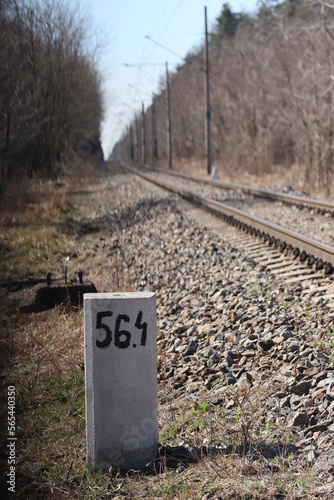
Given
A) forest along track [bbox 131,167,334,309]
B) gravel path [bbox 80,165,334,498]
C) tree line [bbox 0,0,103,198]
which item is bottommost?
gravel path [bbox 80,165,334,498]

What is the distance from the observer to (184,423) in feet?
13.7

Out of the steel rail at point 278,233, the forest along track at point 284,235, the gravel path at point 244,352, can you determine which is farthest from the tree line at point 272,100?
the gravel path at point 244,352

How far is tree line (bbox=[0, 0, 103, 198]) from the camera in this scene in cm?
1828

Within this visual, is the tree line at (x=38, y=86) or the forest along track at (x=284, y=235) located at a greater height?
the tree line at (x=38, y=86)

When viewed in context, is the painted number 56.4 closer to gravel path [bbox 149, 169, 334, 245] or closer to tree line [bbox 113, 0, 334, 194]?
gravel path [bbox 149, 169, 334, 245]

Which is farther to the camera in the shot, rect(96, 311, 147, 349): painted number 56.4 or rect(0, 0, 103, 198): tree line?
rect(0, 0, 103, 198): tree line

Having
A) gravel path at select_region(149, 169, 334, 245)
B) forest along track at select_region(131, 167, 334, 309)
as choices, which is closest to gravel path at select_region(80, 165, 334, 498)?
forest along track at select_region(131, 167, 334, 309)

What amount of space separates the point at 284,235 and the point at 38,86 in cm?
1670

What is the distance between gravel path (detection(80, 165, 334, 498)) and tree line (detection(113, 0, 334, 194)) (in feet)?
29.7

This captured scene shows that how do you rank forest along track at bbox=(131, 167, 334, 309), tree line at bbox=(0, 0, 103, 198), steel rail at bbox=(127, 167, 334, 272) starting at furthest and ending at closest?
tree line at bbox=(0, 0, 103, 198) < steel rail at bbox=(127, 167, 334, 272) < forest along track at bbox=(131, 167, 334, 309)

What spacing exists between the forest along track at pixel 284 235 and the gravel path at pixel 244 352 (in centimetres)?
27

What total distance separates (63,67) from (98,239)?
689 inches

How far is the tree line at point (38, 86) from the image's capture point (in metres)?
18.3

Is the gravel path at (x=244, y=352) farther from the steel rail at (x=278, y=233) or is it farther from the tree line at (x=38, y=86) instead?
the tree line at (x=38, y=86)
